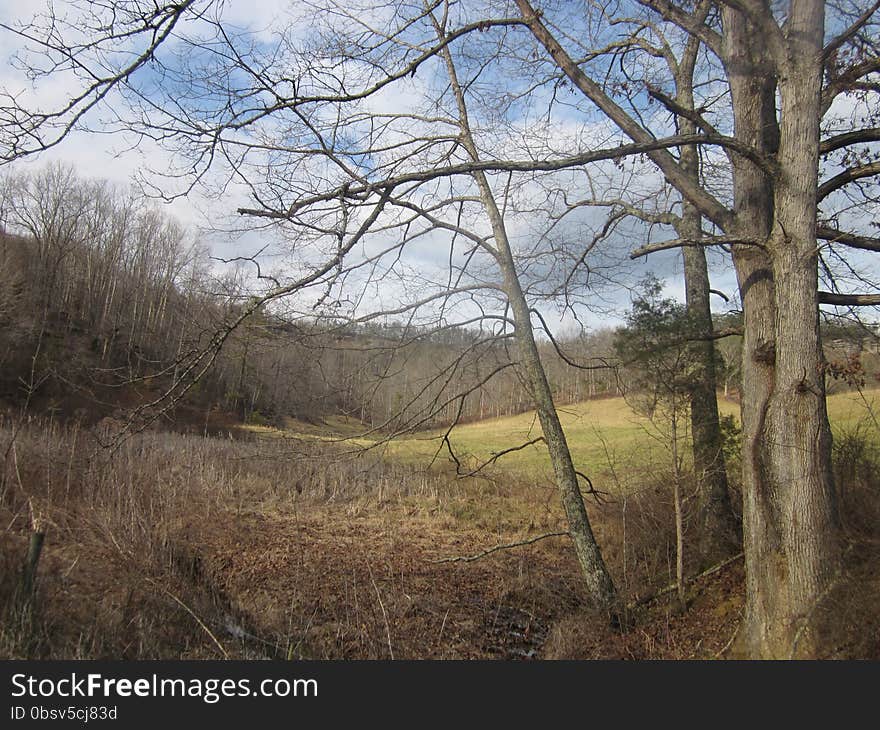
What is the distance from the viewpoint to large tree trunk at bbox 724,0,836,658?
418 cm

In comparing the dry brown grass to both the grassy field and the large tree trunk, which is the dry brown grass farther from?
the grassy field

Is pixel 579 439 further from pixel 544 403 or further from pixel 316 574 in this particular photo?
pixel 544 403

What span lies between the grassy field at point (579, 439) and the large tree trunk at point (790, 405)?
81.0 inches

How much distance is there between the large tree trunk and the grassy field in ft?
6.75

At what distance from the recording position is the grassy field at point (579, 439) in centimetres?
770

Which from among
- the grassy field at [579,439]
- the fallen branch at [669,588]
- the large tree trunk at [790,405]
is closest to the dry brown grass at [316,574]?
the fallen branch at [669,588]

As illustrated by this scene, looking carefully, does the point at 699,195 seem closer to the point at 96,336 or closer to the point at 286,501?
the point at 286,501

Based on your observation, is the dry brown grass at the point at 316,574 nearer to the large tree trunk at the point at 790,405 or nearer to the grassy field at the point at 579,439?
the large tree trunk at the point at 790,405

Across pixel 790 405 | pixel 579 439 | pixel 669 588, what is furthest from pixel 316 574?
pixel 579 439

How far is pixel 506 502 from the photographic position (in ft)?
49.6

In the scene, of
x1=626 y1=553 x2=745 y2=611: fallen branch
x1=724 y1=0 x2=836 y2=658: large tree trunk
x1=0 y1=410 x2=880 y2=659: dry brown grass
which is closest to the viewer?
x1=724 y1=0 x2=836 y2=658: large tree trunk

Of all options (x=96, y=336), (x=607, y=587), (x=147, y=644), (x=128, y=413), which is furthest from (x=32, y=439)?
(x=96, y=336)

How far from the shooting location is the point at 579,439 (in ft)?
97.9

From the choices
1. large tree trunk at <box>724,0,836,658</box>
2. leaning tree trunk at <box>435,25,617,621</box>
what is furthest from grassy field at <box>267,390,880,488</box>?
large tree trunk at <box>724,0,836,658</box>
